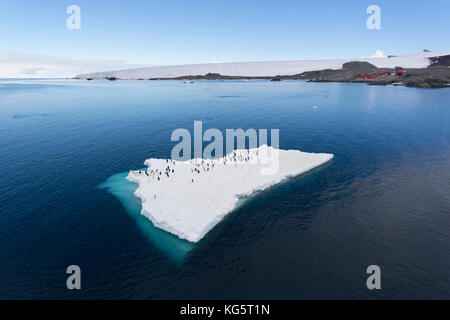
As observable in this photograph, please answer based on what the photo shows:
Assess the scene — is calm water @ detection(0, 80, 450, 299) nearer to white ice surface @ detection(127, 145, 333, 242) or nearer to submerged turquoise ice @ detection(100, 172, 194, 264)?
submerged turquoise ice @ detection(100, 172, 194, 264)

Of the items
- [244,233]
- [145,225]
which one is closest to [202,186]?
[145,225]

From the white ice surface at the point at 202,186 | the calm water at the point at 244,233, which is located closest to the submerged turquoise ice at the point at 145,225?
the calm water at the point at 244,233

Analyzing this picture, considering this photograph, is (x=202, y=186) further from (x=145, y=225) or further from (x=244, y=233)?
(x=244, y=233)

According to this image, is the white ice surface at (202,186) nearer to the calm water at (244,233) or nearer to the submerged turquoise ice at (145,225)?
the submerged turquoise ice at (145,225)

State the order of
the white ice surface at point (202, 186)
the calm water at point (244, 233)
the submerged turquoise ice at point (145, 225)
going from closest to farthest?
1. the calm water at point (244, 233)
2. the submerged turquoise ice at point (145, 225)
3. the white ice surface at point (202, 186)

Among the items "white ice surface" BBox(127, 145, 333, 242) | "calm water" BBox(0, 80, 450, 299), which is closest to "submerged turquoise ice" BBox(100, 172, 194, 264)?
"calm water" BBox(0, 80, 450, 299)

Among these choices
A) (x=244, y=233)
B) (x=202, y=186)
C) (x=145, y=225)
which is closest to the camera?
(x=244, y=233)
